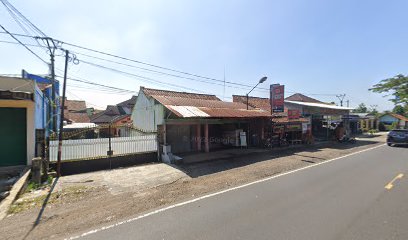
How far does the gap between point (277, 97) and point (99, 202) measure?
15.7m

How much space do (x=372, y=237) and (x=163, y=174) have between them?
771 centimetres

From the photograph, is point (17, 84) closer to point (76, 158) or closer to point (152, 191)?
point (76, 158)

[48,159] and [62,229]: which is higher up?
[48,159]

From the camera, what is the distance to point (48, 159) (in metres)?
10.0

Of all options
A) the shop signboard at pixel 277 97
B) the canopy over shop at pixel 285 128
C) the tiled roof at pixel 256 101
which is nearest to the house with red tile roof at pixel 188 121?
the canopy over shop at pixel 285 128

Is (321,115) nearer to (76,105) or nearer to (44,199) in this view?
(44,199)

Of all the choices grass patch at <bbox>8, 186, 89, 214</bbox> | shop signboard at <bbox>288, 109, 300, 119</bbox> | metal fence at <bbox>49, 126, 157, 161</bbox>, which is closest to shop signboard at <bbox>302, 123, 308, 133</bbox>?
shop signboard at <bbox>288, 109, 300, 119</bbox>

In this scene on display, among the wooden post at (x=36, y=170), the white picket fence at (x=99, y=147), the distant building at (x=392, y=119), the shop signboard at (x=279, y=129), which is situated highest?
the distant building at (x=392, y=119)

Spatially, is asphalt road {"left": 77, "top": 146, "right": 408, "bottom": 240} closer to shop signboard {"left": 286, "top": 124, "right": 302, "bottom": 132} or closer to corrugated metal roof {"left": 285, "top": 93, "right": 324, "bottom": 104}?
shop signboard {"left": 286, "top": 124, "right": 302, "bottom": 132}

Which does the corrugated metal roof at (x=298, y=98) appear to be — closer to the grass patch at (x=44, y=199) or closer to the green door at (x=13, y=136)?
the grass patch at (x=44, y=199)

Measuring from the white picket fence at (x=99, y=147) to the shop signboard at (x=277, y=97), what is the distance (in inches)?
419

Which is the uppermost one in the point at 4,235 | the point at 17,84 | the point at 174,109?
the point at 17,84

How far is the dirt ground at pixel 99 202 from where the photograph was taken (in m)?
4.98

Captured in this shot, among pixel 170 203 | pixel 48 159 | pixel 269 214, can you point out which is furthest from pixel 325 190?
pixel 48 159
